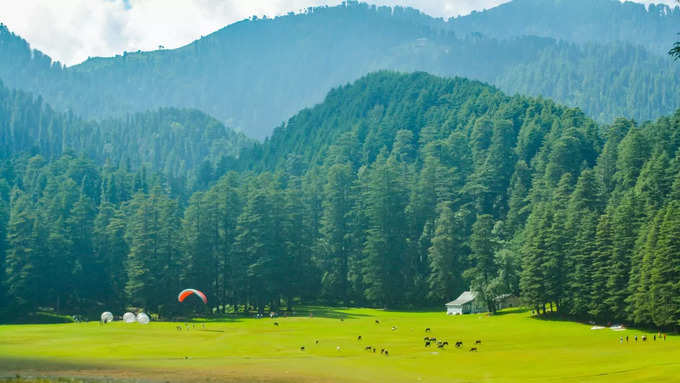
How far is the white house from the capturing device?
114656mm

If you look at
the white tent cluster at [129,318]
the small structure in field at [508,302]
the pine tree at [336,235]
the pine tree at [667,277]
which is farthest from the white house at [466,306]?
the white tent cluster at [129,318]

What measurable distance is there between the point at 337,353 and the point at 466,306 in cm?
5199

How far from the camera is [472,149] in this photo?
170625 millimetres

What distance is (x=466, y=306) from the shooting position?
379 feet

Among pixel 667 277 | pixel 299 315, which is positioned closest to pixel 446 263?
pixel 299 315

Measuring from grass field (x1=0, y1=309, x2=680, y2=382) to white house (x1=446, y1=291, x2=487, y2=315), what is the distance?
16.6m

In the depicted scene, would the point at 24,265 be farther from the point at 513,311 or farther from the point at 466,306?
the point at 513,311

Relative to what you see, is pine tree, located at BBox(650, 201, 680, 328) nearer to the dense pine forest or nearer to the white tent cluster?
the dense pine forest

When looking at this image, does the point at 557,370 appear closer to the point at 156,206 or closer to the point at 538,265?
the point at 538,265

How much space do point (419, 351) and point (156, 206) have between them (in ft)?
232

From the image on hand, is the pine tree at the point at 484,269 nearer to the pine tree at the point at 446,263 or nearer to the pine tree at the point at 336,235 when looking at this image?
the pine tree at the point at 446,263

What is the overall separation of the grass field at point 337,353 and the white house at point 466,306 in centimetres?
1657

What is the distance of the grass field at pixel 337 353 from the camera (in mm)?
52250

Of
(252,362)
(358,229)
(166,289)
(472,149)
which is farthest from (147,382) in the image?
(472,149)
